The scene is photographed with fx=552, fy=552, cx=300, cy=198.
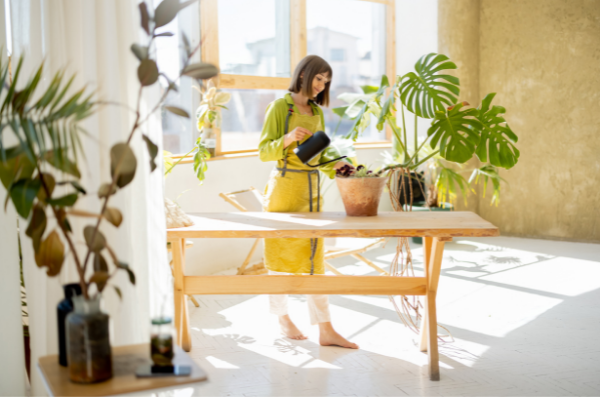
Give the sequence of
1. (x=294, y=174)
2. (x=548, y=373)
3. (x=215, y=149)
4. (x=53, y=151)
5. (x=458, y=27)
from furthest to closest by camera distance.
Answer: (x=458, y=27), (x=215, y=149), (x=294, y=174), (x=548, y=373), (x=53, y=151)

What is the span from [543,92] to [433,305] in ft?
13.9

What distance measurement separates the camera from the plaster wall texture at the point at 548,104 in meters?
5.79

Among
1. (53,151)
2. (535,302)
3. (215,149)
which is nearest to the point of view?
(53,151)

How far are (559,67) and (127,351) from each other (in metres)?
5.79

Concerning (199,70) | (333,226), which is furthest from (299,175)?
(199,70)

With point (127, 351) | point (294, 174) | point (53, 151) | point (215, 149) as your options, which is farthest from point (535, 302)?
point (53, 151)

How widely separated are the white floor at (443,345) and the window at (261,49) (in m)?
1.76

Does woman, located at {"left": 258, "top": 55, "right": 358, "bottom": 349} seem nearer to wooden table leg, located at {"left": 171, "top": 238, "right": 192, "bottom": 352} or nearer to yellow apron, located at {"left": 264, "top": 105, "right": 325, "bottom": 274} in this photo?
yellow apron, located at {"left": 264, "top": 105, "right": 325, "bottom": 274}

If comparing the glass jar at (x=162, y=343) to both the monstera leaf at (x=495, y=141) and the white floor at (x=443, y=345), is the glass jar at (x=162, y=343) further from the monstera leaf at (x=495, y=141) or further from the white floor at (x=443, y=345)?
the monstera leaf at (x=495, y=141)

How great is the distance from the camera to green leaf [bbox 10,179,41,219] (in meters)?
1.23

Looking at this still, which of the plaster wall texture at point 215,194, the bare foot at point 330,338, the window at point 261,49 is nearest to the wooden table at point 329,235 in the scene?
the bare foot at point 330,338

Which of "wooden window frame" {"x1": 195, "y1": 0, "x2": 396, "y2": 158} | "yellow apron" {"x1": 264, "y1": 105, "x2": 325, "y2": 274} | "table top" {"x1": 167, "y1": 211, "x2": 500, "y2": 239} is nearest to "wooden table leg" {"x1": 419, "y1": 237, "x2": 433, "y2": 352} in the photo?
"table top" {"x1": 167, "y1": 211, "x2": 500, "y2": 239}

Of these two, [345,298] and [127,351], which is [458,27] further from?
[127,351]

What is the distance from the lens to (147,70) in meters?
1.36
